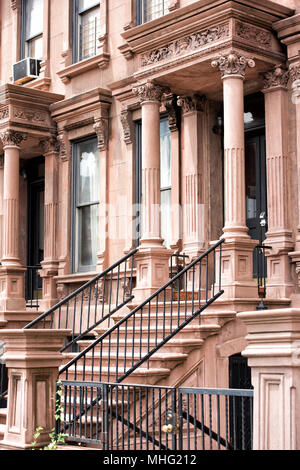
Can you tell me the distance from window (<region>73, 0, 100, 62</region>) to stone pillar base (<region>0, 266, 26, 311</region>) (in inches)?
178

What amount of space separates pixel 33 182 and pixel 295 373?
1285 cm

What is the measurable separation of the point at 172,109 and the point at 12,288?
4.77 metres

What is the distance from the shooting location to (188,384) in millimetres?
10234

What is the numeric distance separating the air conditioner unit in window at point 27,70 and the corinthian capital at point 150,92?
16.6 feet

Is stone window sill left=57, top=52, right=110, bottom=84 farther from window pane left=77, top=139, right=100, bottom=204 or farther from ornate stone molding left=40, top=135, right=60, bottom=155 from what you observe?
window pane left=77, top=139, right=100, bottom=204

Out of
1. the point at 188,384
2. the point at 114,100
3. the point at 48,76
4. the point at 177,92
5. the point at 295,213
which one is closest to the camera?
the point at 188,384

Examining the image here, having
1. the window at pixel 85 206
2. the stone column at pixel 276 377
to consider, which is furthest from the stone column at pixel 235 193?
the window at pixel 85 206

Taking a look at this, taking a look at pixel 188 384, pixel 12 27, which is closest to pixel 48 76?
pixel 12 27

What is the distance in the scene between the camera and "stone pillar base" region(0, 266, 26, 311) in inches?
607

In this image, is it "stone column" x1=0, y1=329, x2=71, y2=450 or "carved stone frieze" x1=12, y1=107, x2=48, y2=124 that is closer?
"stone column" x1=0, y1=329, x2=71, y2=450

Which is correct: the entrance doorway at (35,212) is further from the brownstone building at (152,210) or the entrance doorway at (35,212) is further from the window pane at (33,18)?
the window pane at (33,18)

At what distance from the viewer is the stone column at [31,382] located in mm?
8602

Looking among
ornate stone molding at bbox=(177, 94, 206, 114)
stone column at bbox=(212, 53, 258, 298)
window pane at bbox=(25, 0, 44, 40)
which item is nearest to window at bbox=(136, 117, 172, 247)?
ornate stone molding at bbox=(177, 94, 206, 114)
